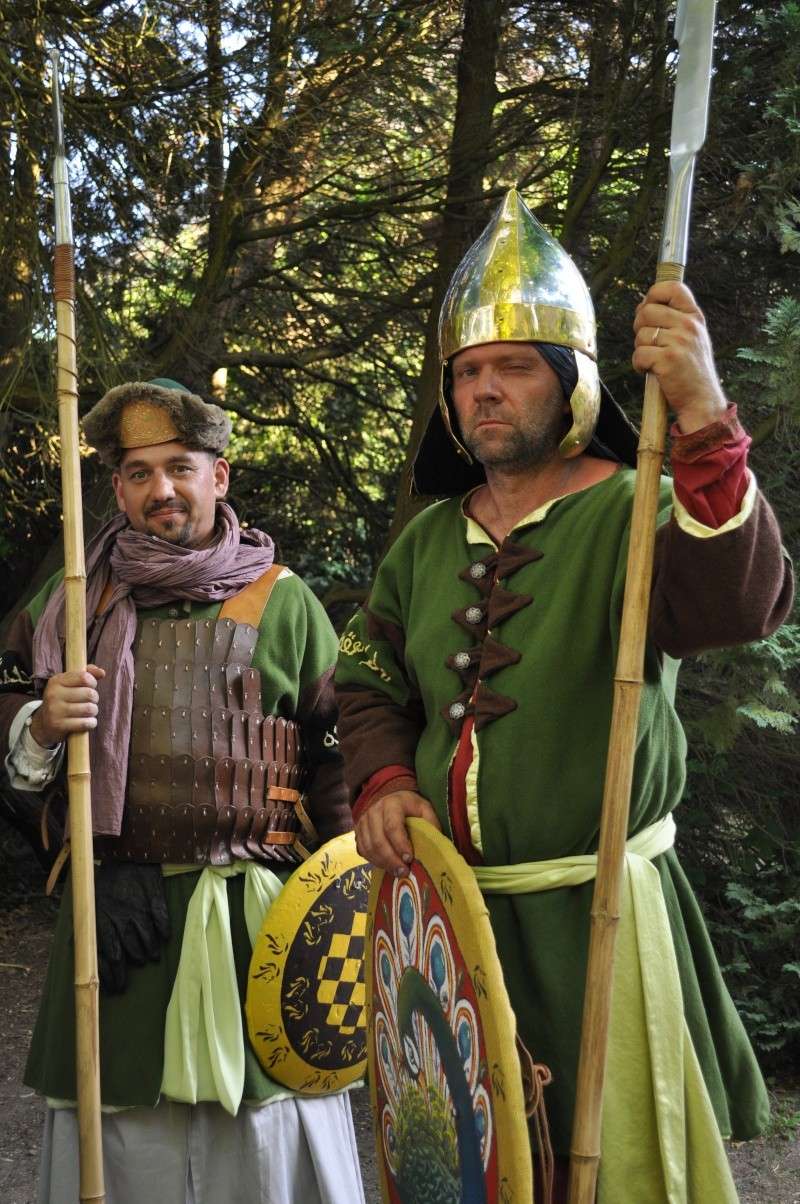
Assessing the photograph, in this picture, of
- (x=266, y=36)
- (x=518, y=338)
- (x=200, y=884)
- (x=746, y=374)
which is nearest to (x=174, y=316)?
(x=266, y=36)

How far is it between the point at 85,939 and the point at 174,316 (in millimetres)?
3820

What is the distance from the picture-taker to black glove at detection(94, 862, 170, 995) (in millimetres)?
2818

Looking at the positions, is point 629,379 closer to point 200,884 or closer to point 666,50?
point 666,50

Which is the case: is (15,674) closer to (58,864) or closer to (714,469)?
(58,864)

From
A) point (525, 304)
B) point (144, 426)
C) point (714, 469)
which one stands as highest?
point (144, 426)

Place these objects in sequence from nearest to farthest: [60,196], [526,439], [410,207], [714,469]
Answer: [714,469], [526,439], [60,196], [410,207]

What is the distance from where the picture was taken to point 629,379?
16.5 ft

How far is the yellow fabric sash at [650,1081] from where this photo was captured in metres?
1.92

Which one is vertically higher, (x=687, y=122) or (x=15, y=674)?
(x=687, y=122)

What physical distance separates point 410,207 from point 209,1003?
3.75 m

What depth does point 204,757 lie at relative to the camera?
9.48 feet

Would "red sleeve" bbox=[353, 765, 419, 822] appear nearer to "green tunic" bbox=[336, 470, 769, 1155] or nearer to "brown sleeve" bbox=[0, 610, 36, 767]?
"green tunic" bbox=[336, 470, 769, 1155]

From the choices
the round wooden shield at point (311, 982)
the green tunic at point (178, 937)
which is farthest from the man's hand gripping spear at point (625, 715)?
the green tunic at point (178, 937)

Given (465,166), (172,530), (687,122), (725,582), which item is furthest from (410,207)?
(725,582)
